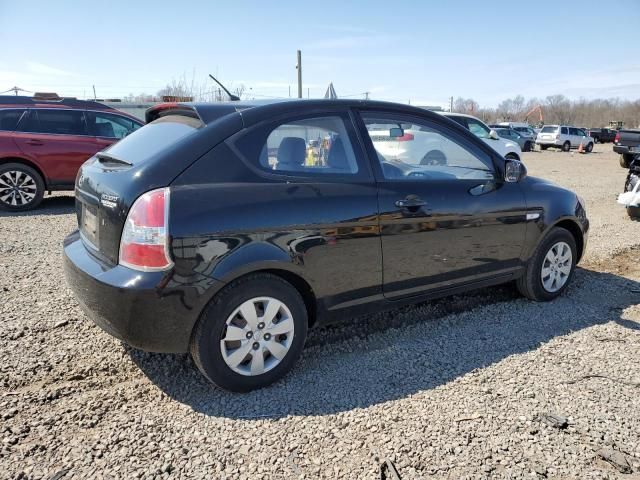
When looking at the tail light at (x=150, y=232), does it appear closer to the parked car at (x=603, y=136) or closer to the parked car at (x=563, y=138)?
the parked car at (x=563, y=138)

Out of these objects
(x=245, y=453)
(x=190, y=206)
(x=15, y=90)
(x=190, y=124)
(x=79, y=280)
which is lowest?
(x=245, y=453)

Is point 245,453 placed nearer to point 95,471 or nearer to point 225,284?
point 95,471

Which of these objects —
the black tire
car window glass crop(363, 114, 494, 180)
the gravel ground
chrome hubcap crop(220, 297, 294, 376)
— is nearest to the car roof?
car window glass crop(363, 114, 494, 180)

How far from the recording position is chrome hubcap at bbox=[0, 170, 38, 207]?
8.09 meters

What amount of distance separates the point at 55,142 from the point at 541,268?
7.97m

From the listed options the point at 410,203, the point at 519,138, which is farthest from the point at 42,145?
the point at 519,138

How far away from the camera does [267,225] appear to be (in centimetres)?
275

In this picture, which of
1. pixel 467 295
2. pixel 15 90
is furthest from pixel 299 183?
pixel 15 90

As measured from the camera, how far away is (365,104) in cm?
336

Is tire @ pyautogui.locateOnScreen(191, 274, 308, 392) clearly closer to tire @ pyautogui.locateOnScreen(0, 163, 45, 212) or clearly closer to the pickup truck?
tire @ pyautogui.locateOnScreen(0, 163, 45, 212)

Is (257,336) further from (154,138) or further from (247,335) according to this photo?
(154,138)

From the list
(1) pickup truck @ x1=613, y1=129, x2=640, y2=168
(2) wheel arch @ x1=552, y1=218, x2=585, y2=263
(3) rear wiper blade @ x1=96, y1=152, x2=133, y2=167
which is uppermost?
(3) rear wiper blade @ x1=96, y1=152, x2=133, y2=167

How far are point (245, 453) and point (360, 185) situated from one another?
68.0 inches

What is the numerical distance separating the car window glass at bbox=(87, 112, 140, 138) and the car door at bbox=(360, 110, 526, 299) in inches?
263
